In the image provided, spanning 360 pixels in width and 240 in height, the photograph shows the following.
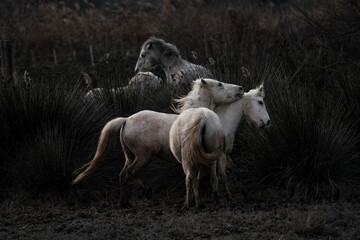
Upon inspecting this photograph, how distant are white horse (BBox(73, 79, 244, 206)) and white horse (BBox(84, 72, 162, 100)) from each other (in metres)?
1.94

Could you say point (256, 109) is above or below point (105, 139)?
above

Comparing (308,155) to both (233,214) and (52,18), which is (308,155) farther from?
(52,18)

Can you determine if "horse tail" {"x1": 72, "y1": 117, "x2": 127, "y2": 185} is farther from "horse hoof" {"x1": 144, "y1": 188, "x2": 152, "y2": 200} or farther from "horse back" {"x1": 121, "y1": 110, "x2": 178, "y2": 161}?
"horse hoof" {"x1": 144, "y1": 188, "x2": 152, "y2": 200}

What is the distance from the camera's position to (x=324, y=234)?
4.76m

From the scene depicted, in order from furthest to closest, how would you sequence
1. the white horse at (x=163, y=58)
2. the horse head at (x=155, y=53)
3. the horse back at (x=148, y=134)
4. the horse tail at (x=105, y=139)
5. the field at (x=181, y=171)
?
the horse head at (x=155, y=53) → the white horse at (x=163, y=58) → the horse tail at (x=105, y=139) → the horse back at (x=148, y=134) → the field at (x=181, y=171)

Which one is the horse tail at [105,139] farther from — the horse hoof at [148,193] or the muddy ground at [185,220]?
the horse hoof at [148,193]

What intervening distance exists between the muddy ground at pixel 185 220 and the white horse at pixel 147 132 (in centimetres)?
46

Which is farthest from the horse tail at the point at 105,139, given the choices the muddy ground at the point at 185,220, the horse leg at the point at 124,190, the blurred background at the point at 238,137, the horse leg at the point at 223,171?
the horse leg at the point at 223,171

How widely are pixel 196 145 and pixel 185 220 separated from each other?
29.1 inches

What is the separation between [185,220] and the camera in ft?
17.1

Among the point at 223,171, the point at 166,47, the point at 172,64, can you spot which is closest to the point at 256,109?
the point at 223,171

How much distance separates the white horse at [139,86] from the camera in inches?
332

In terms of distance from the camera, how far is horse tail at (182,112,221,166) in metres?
5.50

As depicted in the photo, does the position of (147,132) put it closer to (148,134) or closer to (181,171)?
(148,134)
